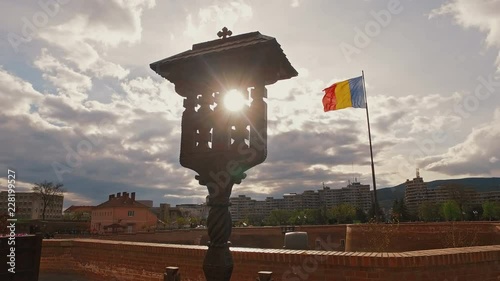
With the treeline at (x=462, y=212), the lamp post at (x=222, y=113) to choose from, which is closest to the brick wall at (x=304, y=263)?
the lamp post at (x=222, y=113)

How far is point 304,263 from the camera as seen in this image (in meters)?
5.13

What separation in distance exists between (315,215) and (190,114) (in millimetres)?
79605

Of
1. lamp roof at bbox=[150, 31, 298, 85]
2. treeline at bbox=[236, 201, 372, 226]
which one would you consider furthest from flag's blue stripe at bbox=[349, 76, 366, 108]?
treeline at bbox=[236, 201, 372, 226]

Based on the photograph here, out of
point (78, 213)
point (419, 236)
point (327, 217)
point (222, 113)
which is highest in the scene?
point (222, 113)

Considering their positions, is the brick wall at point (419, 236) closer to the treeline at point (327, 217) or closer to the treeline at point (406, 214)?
the treeline at point (406, 214)

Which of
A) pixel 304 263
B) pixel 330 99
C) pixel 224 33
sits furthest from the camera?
pixel 330 99

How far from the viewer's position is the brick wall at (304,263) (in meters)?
4.46

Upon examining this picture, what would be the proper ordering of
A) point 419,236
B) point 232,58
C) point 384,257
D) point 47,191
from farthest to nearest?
point 47,191 < point 419,236 < point 384,257 < point 232,58

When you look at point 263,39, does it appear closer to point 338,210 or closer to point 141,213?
point 141,213

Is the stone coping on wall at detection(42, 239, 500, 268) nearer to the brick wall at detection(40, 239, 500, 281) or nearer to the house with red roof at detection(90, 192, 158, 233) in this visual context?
the brick wall at detection(40, 239, 500, 281)

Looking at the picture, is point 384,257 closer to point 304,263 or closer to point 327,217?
point 304,263

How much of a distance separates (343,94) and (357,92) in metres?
0.84

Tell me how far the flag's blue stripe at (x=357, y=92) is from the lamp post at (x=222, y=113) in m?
14.8

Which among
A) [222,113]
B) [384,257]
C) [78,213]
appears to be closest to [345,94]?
[384,257]
